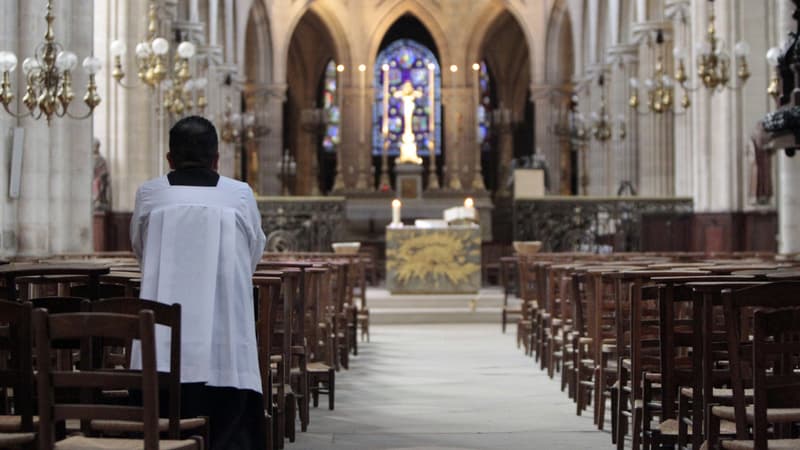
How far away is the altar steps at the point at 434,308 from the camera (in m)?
18.8

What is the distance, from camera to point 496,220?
1457 inches

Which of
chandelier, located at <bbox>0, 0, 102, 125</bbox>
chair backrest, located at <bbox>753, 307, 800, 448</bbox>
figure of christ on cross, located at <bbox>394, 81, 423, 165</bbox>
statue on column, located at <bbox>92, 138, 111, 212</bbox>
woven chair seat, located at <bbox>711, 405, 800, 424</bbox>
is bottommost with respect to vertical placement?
woven chair seat, located at <bbox>711, 405, 800, 424</bbox>

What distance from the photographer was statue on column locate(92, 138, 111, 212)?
1955 centimetres

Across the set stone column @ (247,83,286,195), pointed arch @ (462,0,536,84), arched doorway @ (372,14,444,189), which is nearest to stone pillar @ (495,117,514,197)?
arched doorway @ (372,14,444,189)

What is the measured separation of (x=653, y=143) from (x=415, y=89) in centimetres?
1561

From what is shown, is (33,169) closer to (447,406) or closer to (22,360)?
(447,406)

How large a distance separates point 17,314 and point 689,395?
10.4 ft

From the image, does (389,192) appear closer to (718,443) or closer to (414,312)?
(414,312)

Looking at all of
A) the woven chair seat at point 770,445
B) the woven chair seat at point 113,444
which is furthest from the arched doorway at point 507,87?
the woven chair seat at point 113,444

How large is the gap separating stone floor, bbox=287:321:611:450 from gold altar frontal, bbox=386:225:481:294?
14.2 feet

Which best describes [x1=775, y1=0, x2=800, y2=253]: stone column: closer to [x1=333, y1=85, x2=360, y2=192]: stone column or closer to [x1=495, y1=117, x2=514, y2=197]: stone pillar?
Answer: [x1=333, y1=85, x2=360, y2=192]: stone column

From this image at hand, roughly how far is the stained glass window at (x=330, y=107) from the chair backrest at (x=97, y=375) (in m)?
40.1

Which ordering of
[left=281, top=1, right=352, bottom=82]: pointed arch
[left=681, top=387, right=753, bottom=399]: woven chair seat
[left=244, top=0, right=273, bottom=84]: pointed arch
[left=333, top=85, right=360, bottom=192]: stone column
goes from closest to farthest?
[left=681, top=387, right=753, bottom=399]: woven chair seat → [left=244, top=0, right=273, bottom=84]: pointed arch → [left=281, top=1, right=352, bottom=82]: pointed arch → [left=333, top=85, right=360, bottom=192]: stone column

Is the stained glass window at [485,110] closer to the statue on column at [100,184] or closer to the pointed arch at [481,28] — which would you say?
the pointed arch at [481,28]
